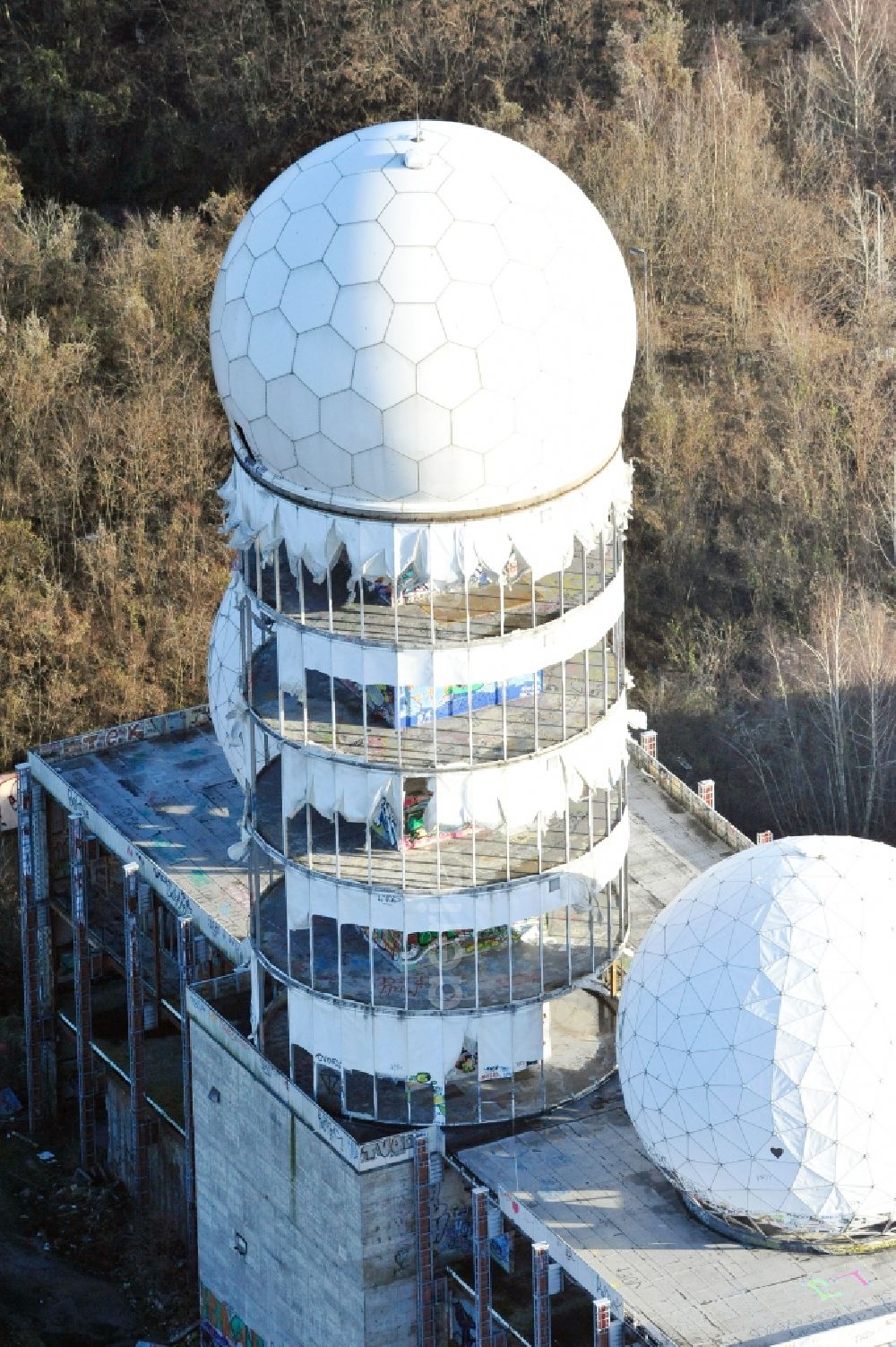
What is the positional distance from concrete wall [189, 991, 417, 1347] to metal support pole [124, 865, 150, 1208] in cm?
545

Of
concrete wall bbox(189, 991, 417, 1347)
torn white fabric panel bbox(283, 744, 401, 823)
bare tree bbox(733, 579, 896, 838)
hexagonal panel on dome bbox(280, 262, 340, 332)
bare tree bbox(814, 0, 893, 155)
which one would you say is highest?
bare tree bbox(814, 0, 893, 155)

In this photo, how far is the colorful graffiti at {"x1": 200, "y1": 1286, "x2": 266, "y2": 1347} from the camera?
60.7 m

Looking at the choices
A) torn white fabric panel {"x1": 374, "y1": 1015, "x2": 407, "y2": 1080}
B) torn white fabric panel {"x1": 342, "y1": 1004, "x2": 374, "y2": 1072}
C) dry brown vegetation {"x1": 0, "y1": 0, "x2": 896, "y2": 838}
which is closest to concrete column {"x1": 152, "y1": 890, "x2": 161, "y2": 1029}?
torn white fabric panel {"x1": 342, "y1": 1004, "x2": 374, "y2": 1072}

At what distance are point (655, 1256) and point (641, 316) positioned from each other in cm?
5134

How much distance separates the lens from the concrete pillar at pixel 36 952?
233ft

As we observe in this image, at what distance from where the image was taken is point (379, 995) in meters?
56.0

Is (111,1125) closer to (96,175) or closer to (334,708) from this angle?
(334,708)

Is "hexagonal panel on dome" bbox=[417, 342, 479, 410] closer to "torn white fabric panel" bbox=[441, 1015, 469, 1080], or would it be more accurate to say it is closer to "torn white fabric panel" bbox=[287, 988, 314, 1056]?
"torn white fabric panel" bbox=[441, 1015, 469, 1080]

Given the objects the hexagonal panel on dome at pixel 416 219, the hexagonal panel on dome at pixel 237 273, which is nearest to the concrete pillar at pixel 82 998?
the hexagonal panel on dome at pixel 237 273

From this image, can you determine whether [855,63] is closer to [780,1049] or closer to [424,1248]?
[424,1248]

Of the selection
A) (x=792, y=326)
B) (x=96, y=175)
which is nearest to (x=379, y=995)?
(x=792, y=326)

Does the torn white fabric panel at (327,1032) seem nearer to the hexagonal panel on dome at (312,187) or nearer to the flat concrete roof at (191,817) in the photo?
the flat concrete roof at (191,817)

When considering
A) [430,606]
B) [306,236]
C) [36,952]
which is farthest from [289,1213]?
[306,236]

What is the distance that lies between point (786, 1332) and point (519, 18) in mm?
68813
